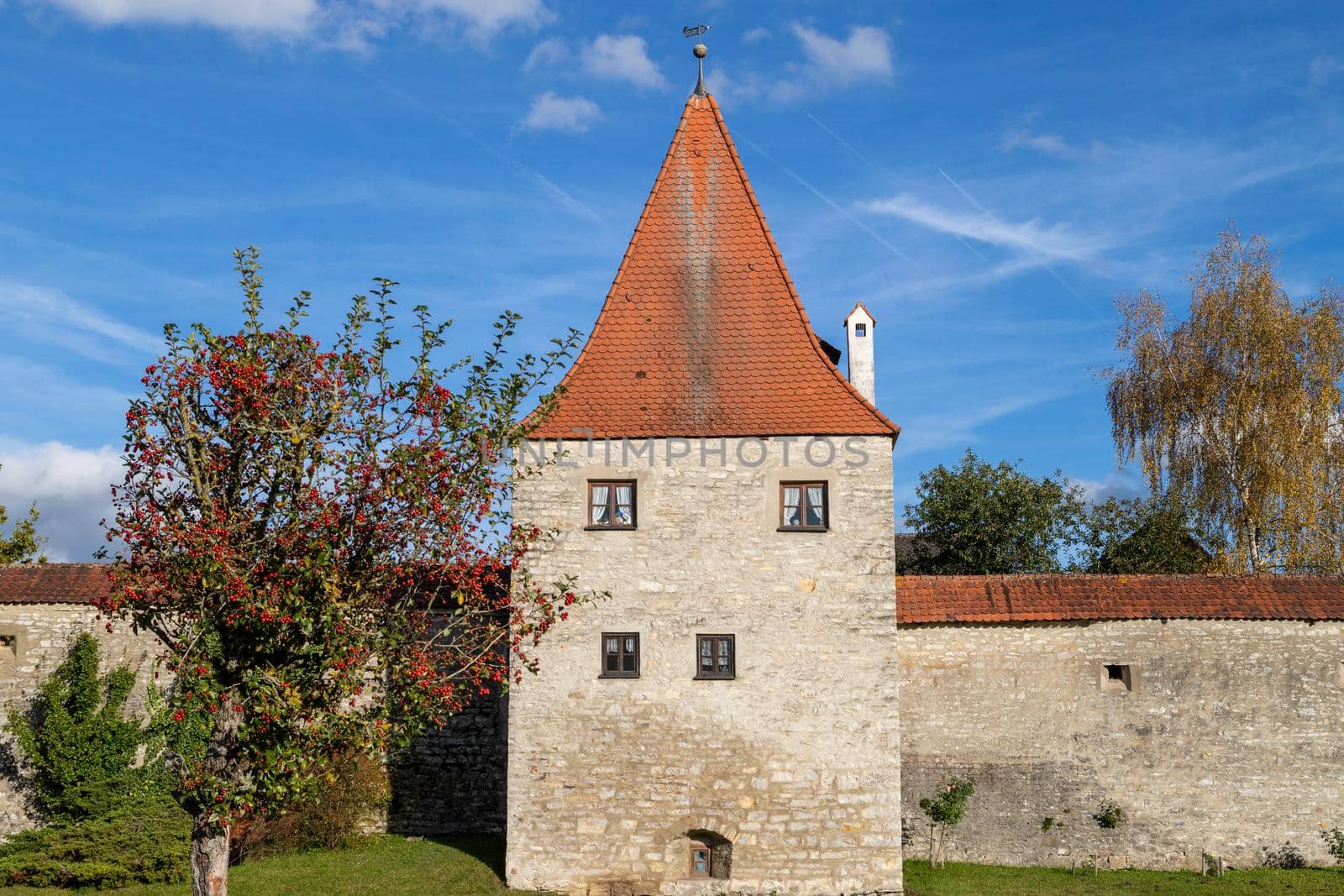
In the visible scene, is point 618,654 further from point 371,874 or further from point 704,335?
point 704,335

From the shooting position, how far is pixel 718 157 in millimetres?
18078

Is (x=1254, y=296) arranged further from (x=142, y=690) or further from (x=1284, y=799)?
(x=142, y=690)

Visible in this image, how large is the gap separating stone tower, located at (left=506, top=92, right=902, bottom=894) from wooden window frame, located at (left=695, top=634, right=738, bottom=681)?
2cm

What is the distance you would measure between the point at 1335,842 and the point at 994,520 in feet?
37.8

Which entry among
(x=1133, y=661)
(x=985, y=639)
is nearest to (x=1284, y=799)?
(x=1133, y=661)

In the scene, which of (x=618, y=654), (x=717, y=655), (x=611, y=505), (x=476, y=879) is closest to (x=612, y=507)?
(x=611, y=505)

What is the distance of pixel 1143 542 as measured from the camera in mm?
26953

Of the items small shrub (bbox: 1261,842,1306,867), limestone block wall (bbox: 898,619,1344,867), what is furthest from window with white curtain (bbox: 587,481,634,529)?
small shrub (bbox: 1261,842,1306,867)

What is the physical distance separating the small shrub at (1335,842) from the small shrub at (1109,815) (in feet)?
9.13

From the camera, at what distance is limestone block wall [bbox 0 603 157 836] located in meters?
18.6

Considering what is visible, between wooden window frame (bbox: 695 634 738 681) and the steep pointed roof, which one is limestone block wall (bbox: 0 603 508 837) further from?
the steep pointed roof

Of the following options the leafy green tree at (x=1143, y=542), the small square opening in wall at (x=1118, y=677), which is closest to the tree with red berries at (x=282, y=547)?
the small square opening in wall at (x=1118, y=677)

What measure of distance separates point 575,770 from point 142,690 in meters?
7.61

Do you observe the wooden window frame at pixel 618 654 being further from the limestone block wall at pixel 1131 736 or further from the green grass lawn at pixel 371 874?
the limestone block wall at pixel 1131 736
